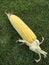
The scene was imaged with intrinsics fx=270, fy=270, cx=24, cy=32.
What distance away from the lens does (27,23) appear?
427 centimetres

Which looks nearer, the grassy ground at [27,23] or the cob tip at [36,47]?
the cob tip at [36,47]

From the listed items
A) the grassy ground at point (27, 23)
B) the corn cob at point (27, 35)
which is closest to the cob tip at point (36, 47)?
the corn cob at point (27, 35)

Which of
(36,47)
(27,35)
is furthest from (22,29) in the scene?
(36,47)

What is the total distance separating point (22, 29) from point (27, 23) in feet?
1.19

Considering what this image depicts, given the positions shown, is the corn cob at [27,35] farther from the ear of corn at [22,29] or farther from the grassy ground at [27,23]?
the grassy ground at [27,23]

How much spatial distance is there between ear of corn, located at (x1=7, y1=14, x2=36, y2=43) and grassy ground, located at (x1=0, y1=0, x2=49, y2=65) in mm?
190

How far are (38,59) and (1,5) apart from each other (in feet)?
3.50

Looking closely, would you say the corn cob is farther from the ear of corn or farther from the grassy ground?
the grassy ground

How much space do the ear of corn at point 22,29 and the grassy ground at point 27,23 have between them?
0.19m

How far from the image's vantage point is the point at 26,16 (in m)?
4.33

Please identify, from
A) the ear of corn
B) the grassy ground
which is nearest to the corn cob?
the ear of corn

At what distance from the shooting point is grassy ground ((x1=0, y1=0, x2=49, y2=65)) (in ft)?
13.1

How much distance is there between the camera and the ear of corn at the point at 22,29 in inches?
153

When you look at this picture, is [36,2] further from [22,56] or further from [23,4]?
[22,56]
